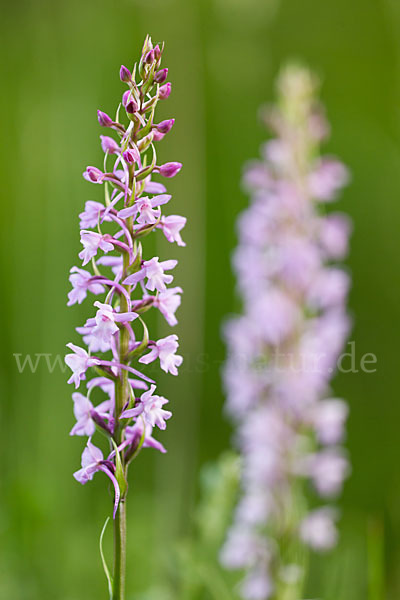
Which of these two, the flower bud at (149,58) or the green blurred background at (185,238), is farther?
the green blurred background at (185,238)

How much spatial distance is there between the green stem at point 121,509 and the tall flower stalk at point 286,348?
2.84ft

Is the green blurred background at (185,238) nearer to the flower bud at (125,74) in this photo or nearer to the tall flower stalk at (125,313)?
the tall flower stalk at (125,313)

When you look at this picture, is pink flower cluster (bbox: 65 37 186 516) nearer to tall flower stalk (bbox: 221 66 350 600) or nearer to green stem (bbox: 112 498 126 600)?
green stem (bbox: 112 498 126 600)

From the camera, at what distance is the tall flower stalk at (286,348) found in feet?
5.00

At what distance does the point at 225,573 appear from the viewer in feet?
5.40

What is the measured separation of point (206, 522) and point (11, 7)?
204cm

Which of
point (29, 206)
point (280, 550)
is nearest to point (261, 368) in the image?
point (280, 550)

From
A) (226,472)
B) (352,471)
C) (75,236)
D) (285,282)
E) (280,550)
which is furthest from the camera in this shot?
(352,471)

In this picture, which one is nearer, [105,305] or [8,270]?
[105,305]

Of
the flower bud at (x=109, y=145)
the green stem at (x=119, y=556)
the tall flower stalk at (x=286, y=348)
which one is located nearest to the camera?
the green stem at (x=119, y=556)

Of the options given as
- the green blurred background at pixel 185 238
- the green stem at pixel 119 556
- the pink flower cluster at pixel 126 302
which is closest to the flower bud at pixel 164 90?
the pink flower cluster at pixel 126 302

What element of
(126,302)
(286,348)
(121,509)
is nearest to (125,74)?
(126,302)

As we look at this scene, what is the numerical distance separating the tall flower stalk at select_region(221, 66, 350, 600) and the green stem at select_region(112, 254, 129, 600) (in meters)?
0.87

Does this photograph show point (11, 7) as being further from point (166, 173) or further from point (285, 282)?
point (166, 173)
